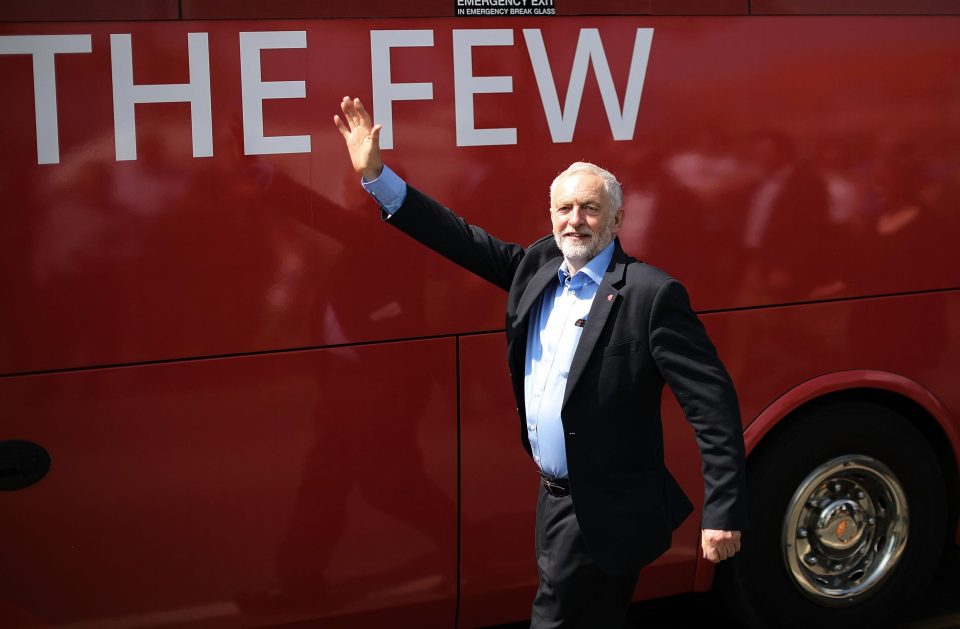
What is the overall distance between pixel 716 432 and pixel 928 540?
7.35 feet

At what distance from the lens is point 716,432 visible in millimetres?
2805

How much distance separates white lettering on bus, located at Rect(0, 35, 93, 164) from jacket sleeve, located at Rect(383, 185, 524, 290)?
102 cm

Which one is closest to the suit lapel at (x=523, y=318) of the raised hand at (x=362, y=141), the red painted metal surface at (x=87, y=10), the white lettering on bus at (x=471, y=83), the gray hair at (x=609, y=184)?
the gray hair at (x=609, y=184)

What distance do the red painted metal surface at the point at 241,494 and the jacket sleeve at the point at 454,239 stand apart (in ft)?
1.64

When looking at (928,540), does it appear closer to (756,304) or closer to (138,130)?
(756,304)

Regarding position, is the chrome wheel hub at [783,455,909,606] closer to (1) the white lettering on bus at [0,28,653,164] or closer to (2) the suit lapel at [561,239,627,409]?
(1) the white lettering on bus at [0,28,653,164]

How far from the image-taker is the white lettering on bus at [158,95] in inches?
129

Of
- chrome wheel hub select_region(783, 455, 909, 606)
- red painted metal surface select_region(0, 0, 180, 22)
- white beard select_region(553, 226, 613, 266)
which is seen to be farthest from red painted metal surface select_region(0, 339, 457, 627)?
chrome wheel hub select_region(783, 455, 909, 606)

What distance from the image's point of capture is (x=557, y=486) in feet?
9.93

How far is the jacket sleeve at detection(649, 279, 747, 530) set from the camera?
279cm

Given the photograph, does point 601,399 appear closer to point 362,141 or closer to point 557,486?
point 557,486

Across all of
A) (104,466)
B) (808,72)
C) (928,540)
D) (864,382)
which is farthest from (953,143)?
(104,466)

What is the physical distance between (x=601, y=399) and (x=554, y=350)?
0.66ft

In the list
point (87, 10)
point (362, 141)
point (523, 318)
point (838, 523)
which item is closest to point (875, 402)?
point (838, 523)
